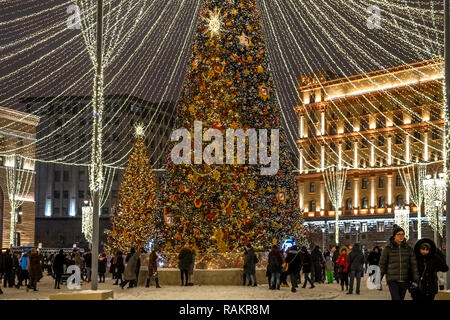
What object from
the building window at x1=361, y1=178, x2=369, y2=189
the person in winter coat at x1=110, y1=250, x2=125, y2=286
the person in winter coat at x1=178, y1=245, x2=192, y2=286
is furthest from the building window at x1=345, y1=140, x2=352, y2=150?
the person in winter coat at x1=178, y1=245, x2=192, y2=286

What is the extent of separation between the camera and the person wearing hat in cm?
1181

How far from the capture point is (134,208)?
48688 millimetres

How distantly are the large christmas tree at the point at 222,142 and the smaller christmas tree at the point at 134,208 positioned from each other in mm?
22991

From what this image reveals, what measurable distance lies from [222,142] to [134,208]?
24.8 meters

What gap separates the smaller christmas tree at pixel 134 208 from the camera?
1900 inches

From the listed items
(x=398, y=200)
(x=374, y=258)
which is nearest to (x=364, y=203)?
(x=398, y=200)

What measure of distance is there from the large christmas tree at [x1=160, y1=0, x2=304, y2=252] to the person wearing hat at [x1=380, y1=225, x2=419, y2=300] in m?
12.7

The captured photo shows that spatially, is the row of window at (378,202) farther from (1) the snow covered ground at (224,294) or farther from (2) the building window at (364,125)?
(1) the snow covered ground at (224,294)

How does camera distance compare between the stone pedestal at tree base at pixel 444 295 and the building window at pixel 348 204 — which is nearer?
the stone pedestal at tree base at pixel 444 295

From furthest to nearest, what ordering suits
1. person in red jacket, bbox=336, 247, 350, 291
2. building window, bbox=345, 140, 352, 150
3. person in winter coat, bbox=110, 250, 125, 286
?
building window, bbox=345, 140, 352, 150 < person in winter coat, bbox=110, 250, 125, 286 < person in red jacket, bbox=336, 247, 350, 291

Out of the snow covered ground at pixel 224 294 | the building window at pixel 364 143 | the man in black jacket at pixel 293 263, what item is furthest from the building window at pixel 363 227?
the man in black jacket at pixel 293 263

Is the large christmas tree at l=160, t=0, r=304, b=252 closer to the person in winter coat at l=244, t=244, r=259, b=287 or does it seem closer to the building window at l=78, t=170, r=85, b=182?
the person in winter coat at l=244, t=244, r=259, b=287

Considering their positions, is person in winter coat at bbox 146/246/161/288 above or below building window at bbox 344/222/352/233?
below
